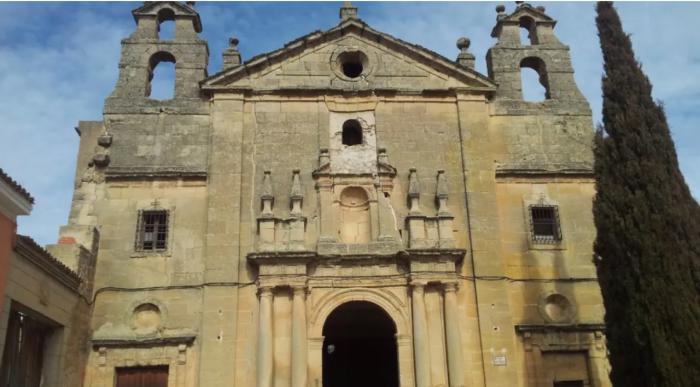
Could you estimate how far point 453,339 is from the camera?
15.7 meters

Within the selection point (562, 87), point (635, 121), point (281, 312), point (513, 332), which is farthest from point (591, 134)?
point (281, 312)

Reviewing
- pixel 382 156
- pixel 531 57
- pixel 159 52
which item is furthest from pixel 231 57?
pixel 531 57

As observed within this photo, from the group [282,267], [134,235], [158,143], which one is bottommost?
[282,267]

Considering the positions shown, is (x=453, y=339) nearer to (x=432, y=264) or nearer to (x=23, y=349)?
(x=432, y=264)

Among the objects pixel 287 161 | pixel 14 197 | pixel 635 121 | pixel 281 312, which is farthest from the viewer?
pixel 287 161

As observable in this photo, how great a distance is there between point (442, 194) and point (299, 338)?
4635 millimetres

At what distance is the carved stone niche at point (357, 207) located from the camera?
1667 cm

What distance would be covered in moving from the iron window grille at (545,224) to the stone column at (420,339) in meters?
3.33

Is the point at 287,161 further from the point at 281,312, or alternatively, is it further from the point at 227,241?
the point at 281,312

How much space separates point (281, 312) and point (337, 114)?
517 cm

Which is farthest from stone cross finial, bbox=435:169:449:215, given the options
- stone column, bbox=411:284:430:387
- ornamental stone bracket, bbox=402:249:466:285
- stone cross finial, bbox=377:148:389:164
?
stone column, bbox=411:284:430:387

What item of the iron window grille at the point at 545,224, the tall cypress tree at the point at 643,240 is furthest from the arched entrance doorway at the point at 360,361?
the tall cypress tree at the point at 643,240

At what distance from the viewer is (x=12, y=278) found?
1266 cm

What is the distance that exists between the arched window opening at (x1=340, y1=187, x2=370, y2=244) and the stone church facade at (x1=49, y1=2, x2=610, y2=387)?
53 mm
